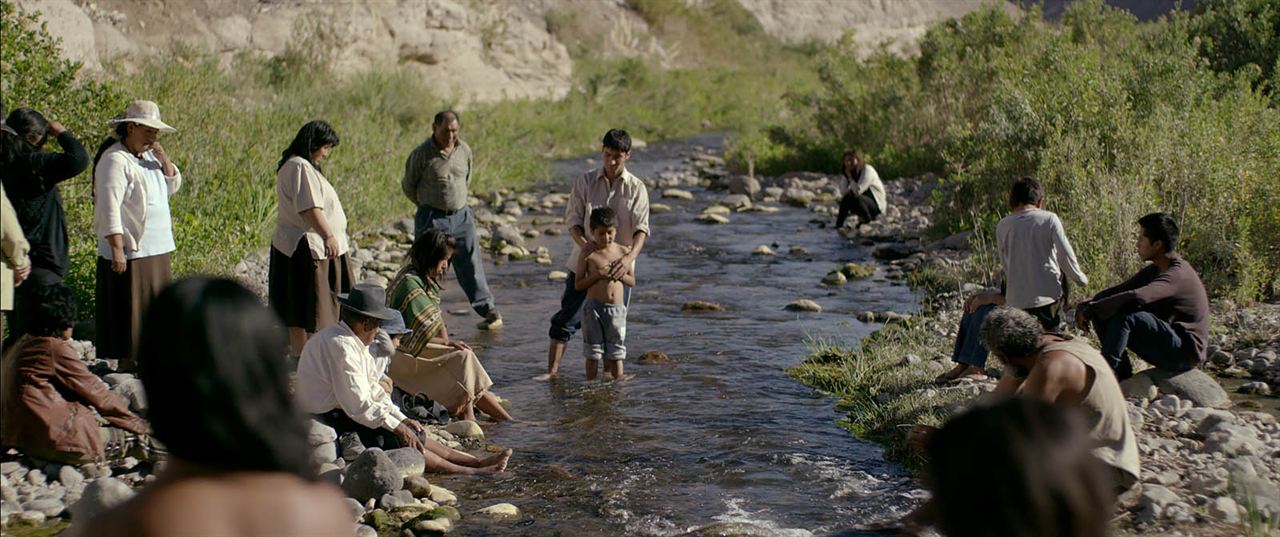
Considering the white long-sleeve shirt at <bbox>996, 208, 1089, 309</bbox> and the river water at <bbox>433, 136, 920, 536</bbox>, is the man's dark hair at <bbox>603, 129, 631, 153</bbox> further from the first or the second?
the white long-sleeve shirt at <bbox>996, 208, 1089, 309</bbox>

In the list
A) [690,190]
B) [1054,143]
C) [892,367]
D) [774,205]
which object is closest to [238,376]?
[892,367]

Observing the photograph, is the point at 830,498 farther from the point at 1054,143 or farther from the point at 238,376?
the point at 1054,143

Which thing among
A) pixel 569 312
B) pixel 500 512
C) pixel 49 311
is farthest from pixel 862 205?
pixel 49 311

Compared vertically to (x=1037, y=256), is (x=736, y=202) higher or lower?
lower

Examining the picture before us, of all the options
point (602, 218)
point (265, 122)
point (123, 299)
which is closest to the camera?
point (123, 299)

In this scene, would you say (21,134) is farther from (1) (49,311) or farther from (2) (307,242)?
(1) (49,311)

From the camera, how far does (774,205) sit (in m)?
19.0

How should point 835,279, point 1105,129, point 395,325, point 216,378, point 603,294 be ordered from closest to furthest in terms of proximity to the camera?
1. point 216,378
2. point 395,325
3. point 603,294
4. point 1105,129
5. point 835,279

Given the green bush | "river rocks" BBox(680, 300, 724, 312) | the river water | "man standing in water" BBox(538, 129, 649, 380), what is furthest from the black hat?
the green bush

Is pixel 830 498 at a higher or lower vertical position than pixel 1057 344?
lower

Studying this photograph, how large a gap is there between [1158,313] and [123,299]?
605cm

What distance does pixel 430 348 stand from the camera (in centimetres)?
750

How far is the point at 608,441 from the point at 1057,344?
2.95 meters

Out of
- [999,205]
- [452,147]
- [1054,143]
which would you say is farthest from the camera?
[999,205]
